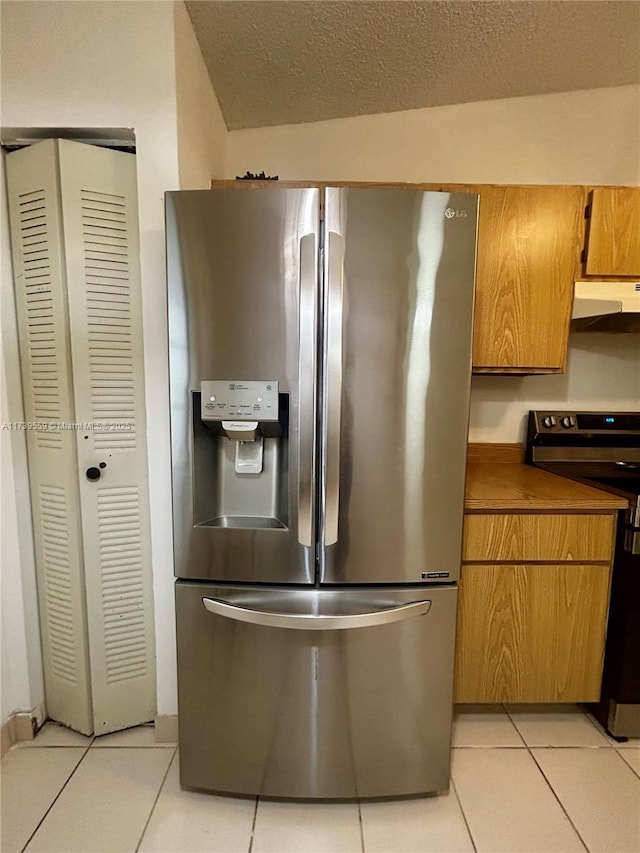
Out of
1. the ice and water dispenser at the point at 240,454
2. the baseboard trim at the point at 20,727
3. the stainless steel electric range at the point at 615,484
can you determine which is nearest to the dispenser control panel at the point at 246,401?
the ice and water dispenser at the point at 240,454

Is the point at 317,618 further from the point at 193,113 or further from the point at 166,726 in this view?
the point at 193,113

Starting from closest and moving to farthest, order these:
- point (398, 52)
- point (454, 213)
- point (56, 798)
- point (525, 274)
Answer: point (454, 213), point (56, 798), point (398, 52), point (525, 274)

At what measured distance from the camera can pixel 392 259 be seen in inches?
44.9

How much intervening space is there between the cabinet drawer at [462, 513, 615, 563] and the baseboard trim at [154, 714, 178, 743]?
121 cm

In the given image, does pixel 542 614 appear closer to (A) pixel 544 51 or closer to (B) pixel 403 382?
(B) pixel 403 382

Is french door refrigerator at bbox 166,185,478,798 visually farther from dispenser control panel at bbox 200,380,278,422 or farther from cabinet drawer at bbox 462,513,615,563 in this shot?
cabinet drawer at bbox 462,513,615,563

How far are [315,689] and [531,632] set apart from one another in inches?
33.4

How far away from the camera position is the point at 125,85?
4.46 ft

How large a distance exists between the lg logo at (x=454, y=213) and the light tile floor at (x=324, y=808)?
1.75 metres

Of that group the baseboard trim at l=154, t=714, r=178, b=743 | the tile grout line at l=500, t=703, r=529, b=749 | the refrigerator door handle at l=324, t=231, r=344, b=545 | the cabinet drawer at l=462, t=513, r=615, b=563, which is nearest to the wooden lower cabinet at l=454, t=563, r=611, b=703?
the cabinet drawer at l=462, t=513, r=615, b=563

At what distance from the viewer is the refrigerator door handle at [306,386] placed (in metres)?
1.13

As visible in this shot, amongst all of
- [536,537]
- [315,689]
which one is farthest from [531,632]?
[315,689]

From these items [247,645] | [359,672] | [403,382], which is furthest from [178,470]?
[359,672]

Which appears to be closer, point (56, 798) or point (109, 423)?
point (56, 798)
